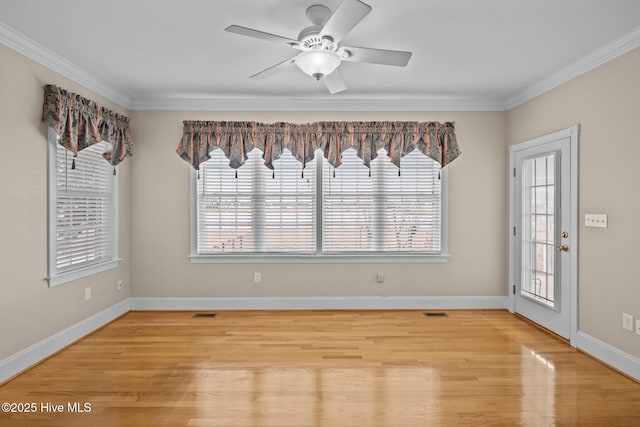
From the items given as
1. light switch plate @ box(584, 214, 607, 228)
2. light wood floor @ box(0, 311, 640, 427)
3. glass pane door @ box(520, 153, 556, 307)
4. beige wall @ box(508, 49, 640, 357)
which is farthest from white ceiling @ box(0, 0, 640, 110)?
light wood floor @ box(0, 311, 640, 427)

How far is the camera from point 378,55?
2.55 metres

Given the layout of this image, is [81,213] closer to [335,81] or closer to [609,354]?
[335,81]

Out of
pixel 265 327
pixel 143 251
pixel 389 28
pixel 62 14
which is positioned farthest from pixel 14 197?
pixel 389 28

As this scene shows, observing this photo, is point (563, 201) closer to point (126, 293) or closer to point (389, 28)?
point (389, 28)

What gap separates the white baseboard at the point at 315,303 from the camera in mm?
4586

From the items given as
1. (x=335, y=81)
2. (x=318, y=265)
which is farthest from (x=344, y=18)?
(x=318, y=265)

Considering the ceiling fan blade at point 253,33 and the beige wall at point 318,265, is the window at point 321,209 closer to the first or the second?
the beige wall at point 318,265

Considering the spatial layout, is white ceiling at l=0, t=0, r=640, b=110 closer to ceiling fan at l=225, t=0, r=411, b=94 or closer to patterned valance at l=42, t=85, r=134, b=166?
ceiling fan at l=225, t=0, r=411, b=94

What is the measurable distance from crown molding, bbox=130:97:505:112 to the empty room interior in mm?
28

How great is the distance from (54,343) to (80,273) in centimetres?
69

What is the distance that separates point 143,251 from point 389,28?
388 centimetres

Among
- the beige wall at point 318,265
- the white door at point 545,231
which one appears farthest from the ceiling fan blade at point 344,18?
the white door at point 545,231

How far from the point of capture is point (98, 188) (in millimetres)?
3996

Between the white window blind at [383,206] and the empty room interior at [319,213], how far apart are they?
3cm
